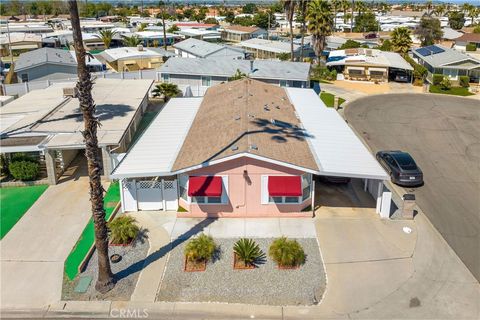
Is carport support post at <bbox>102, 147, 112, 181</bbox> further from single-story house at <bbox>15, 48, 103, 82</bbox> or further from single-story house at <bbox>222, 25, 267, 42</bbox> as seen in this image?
single-story house at <bbox>222, 25, 267, 42</bbox>

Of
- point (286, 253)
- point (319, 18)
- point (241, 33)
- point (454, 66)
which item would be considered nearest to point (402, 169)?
point (286, 253)

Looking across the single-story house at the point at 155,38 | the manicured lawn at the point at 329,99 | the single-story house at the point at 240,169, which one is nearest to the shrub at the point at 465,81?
the manicured lawn at the point at 329,99

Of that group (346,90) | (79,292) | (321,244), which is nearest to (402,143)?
(321,244)

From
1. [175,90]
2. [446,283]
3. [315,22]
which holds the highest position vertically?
[315,22]

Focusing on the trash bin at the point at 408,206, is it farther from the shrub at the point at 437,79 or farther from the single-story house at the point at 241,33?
the single-story house at the point at 241,33

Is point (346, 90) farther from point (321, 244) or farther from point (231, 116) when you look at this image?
→ point (321, 244)

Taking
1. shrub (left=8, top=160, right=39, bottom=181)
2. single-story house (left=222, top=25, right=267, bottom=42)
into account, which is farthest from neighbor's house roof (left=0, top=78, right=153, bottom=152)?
single-story house (left=222, top=25, right=267, bottom=42)
